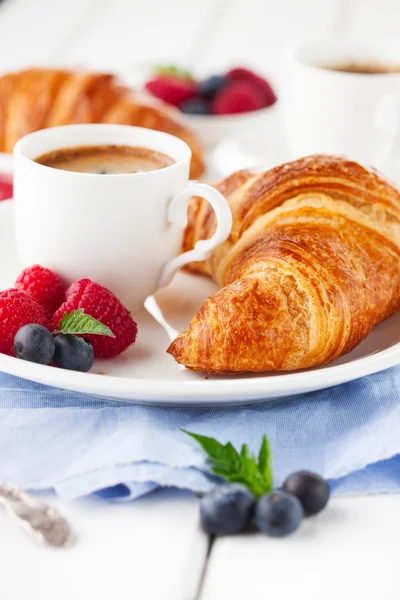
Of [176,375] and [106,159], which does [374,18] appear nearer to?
[106,159]

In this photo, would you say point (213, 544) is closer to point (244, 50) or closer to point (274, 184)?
point (274, 184)

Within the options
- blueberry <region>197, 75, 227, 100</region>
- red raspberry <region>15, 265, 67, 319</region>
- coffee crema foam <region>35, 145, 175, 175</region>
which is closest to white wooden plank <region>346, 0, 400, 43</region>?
blueberry <region>197, 75, 227, 100</region>

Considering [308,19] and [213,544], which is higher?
[213,544]

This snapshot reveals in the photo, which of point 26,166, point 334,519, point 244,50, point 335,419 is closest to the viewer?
point 334,519

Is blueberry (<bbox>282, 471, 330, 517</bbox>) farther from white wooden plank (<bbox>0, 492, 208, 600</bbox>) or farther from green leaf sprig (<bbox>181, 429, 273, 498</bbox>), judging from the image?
white wooden plank (<bbox>0, 492, 208, 600</bbox>)

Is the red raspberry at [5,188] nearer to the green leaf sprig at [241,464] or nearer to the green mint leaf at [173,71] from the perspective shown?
the green mint leaf at [173,71]

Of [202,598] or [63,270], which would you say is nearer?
[202,598]

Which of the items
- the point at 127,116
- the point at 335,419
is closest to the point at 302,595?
the point at 335,419

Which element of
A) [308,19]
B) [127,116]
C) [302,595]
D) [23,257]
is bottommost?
[308,19]
